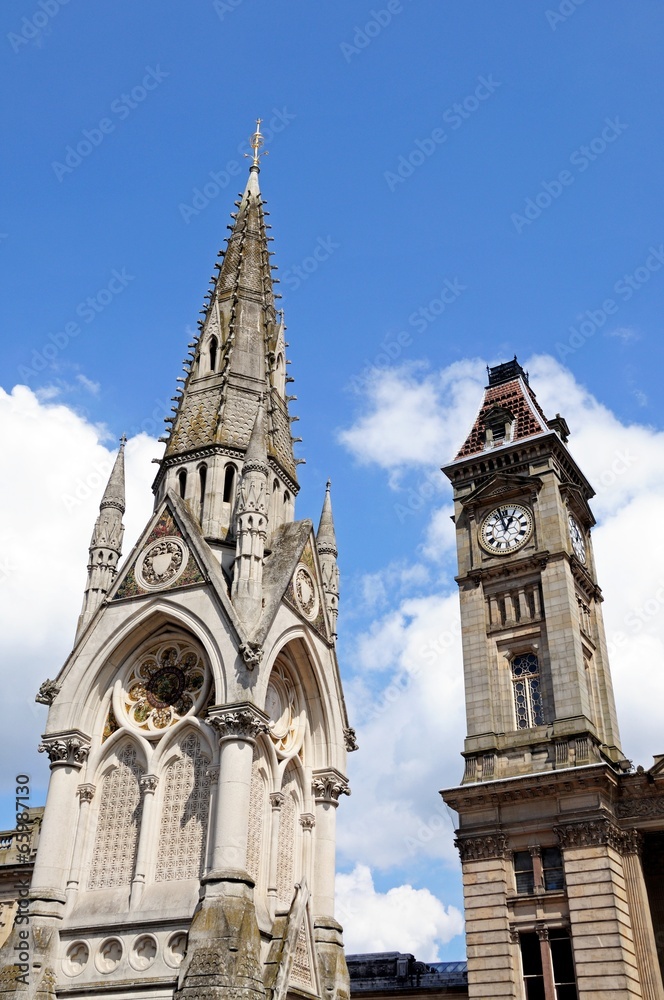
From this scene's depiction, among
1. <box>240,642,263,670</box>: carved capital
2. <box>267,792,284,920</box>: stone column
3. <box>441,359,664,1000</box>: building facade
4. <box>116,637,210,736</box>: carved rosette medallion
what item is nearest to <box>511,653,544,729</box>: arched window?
<box>441,359,664,1000</box>: building facade

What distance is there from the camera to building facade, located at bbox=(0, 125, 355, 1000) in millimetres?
21734

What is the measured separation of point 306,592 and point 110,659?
216 inches

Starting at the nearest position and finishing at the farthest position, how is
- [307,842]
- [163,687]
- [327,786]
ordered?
[163,687] < [307,842] < [327,786]

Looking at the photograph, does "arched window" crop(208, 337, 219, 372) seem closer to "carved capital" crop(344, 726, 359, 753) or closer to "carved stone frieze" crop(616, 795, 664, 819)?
"carved capital" crop(344, 726, 359, 753)

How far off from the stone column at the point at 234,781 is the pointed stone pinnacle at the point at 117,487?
780 cm

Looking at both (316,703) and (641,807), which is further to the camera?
(641,807)

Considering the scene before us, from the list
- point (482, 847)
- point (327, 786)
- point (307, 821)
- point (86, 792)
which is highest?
point (482, 847)

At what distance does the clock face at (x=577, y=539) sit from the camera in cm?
A: 4749

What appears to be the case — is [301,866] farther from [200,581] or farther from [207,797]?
[200,581]

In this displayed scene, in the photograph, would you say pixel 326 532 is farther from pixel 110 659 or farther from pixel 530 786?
pixel 530 786

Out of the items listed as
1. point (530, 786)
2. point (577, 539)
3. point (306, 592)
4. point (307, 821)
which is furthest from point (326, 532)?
point (577, 539)

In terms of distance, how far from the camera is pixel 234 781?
21969 mm

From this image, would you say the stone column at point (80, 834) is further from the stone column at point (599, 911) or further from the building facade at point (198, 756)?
the stone column at point (599, 911)

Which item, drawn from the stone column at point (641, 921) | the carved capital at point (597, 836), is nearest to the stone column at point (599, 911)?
the carved capital at point (597, 836)
